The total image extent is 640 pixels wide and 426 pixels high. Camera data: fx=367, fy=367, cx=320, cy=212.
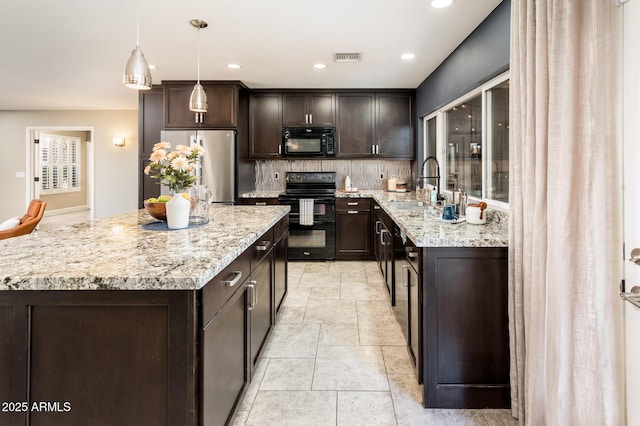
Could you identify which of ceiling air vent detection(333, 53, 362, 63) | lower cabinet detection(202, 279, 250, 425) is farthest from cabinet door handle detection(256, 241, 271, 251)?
ceiling air vent detection(333, 53, 362, 63)

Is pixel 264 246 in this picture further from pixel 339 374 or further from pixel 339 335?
pixel 339 335

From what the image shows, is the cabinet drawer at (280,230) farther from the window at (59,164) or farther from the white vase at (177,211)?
the window at (59,164)

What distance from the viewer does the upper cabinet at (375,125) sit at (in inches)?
211

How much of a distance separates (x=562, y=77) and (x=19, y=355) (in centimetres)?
206

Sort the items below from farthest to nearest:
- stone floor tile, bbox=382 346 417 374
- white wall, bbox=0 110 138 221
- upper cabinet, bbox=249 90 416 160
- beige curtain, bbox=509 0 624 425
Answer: white wall, bbox=0 110 138 221, upper cabinet, bbox=249 90 416 160, stone floor tile, bbox=382 346 417 374, beige curtain, bbox=509 0 624 425

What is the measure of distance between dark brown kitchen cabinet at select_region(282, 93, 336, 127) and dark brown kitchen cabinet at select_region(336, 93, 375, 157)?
0.13 meters

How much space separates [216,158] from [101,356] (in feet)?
13.0

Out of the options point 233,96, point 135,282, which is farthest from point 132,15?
point 135,282

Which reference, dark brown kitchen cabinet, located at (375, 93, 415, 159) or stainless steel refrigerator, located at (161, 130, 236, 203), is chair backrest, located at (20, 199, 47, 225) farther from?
dark brown kitchen cabinet, located at (375, 93, 415, 159)

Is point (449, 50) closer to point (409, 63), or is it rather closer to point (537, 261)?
point (409, 63)

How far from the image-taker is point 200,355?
1.20 metres

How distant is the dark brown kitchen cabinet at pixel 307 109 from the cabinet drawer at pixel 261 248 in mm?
3146

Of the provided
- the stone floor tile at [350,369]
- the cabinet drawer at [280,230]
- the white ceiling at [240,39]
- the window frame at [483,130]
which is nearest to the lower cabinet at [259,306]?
the cabinet drawer at [280,230]

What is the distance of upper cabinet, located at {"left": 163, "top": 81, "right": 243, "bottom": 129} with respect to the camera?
15.9 ft
